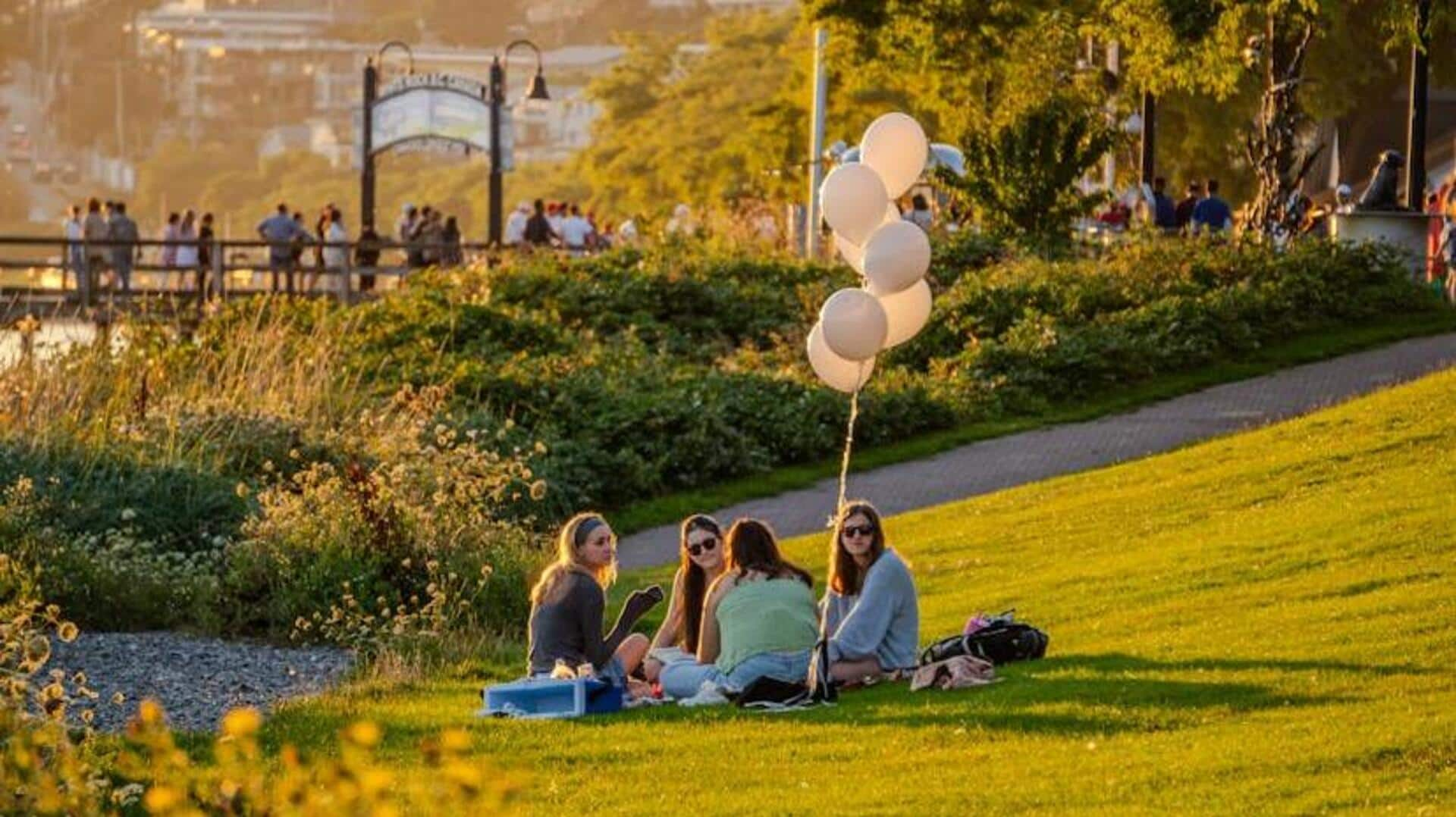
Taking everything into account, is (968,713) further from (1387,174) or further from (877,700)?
(1387,174)

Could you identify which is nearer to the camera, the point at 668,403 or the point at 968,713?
the point at 968,713

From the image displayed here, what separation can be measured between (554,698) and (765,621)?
0.94 meters

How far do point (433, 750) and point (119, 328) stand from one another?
2305 cm

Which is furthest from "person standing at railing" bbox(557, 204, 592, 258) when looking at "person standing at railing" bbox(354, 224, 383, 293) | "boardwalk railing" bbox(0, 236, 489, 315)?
"person standing at railing" bbox(354, 224, 383, 293)

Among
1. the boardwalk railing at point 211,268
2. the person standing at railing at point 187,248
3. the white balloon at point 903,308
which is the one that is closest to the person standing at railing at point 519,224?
the boardwalk railing at point 211,268

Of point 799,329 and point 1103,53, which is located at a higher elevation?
point 1103,53

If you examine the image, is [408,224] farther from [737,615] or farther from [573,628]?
[737,615]

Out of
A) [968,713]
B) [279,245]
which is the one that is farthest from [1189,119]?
[968,713]

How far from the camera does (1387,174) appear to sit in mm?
33500

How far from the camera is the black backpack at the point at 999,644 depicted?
→ 45.8 feet

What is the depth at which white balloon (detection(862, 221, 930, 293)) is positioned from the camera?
15.5 m

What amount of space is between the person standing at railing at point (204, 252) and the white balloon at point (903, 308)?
30.2m

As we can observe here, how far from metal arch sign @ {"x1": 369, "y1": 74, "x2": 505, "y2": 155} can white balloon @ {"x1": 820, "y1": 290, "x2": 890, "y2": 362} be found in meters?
40.8

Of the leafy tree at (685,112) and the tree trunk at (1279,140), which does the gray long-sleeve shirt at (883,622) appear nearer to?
the tree trunk at (1279,140)
